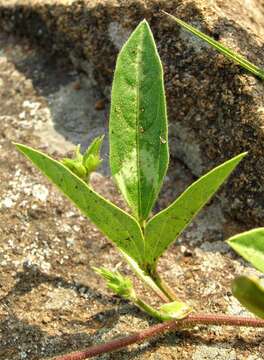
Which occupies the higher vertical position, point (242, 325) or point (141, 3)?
point (141, 3)

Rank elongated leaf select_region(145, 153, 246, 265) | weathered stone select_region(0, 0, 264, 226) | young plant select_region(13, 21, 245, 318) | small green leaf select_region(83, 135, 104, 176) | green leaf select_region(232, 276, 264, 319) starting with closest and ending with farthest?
1. green leaf select_region(232, 276, 264, 319)
2. elongated leaf select_region(145, 153, 246, 265)
3. young plant select_region(13, 21, 245, 318)
4. small green leaf select_region(83, 135, 104, 176)
5. weathered stone select_region(0, 0, 264, 226)

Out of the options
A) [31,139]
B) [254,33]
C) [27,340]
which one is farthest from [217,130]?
[27,340]

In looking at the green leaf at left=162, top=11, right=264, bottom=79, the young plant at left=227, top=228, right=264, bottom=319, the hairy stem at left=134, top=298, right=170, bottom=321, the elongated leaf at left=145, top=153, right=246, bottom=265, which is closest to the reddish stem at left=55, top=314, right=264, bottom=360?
the hairy stem at left=134, top=298, right=170, bottom=321

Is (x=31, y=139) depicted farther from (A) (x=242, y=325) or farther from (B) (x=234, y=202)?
(A) (x=242, y=325)

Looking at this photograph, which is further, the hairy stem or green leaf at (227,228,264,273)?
the hairy stem

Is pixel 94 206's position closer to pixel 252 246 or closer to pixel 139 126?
pixel 139 126

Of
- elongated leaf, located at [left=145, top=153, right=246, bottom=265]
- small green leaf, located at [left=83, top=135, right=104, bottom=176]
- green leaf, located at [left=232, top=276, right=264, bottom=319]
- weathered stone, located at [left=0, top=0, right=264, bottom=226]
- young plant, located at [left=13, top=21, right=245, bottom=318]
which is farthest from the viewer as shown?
weathered stone, located at [left=0, top=0, right=264, bottom=226]

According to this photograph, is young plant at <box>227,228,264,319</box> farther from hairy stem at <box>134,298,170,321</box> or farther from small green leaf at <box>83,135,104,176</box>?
small green leaf at <box>83,135,104,176</box>
